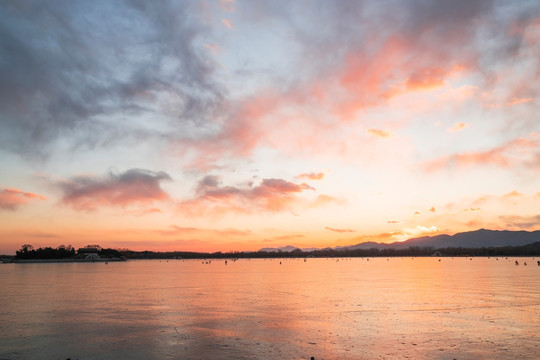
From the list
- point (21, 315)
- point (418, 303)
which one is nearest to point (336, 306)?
point (418, 303)

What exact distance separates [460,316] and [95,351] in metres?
29.8

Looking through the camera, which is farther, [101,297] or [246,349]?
[101,297]

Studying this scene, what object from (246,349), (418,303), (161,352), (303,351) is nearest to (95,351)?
(161,352)

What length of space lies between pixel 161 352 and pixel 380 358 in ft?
42.4

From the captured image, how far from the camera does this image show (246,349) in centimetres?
2509

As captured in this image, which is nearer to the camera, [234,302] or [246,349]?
[246,349]

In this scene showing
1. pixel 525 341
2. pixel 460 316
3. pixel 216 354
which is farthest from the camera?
pixel 460 316

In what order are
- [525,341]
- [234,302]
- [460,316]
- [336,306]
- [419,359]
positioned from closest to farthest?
[419,359] < [525,341] < [460,316] < [336,306] < [234,302]

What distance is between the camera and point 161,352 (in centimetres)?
2473

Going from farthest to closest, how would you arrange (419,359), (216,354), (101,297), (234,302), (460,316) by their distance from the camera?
(101,297) → (234,302) → (460,316) → (216,354) → (419,359)

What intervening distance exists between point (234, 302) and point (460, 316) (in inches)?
948

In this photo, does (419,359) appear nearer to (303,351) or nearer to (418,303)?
(303,351)

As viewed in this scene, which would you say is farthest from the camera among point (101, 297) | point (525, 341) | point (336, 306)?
point (101, 297)

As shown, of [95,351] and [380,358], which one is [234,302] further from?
[380,358]
